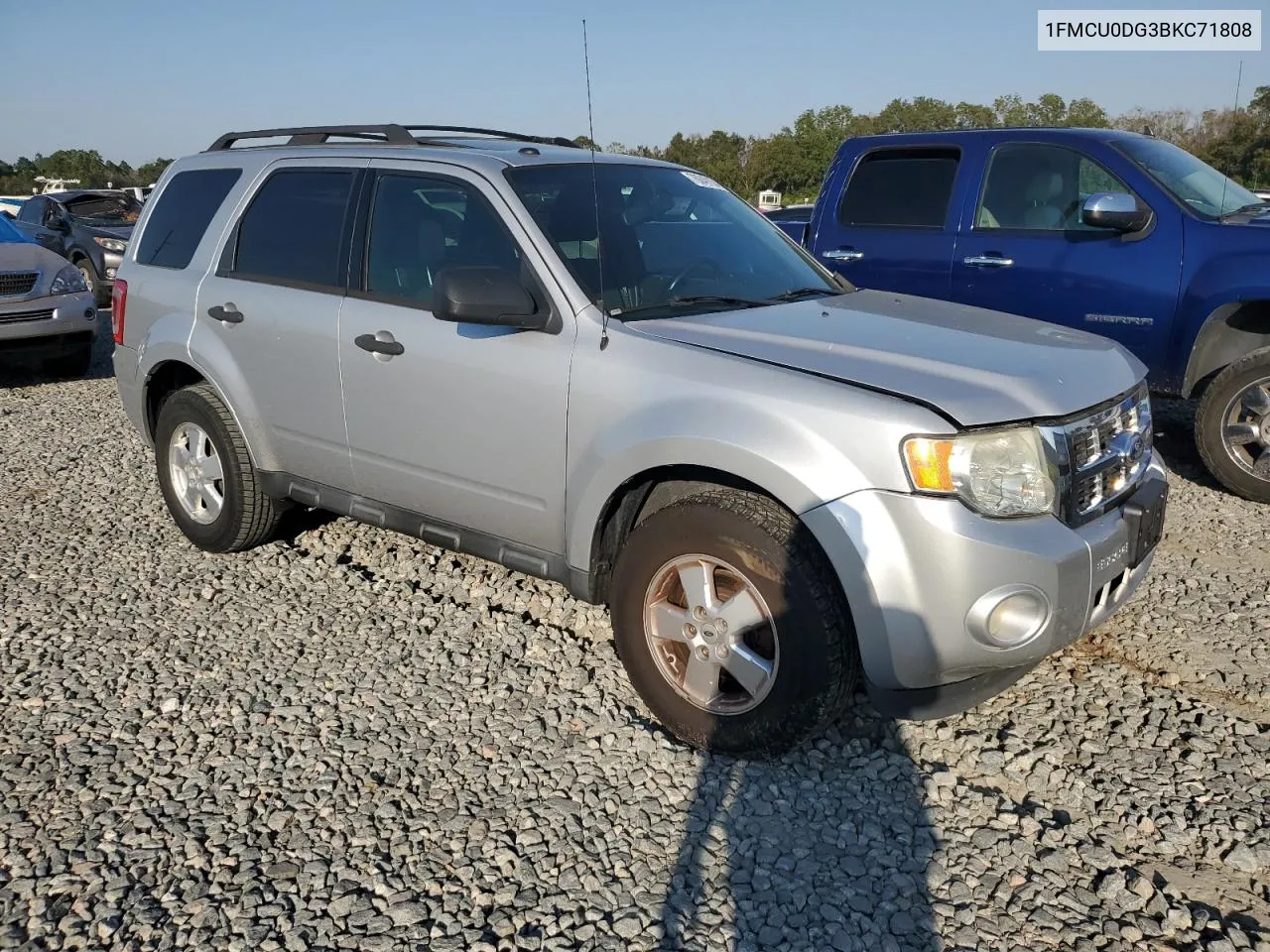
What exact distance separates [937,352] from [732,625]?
105cm

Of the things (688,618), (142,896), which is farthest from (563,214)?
(142,896)

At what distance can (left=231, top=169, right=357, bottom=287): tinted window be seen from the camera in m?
4.29

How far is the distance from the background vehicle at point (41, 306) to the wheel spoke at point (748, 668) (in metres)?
8.52

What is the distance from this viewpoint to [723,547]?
3.04 metres

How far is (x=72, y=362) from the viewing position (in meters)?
10.1

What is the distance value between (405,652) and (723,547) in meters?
1.62

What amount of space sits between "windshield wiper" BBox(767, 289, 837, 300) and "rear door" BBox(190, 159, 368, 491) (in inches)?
68.5

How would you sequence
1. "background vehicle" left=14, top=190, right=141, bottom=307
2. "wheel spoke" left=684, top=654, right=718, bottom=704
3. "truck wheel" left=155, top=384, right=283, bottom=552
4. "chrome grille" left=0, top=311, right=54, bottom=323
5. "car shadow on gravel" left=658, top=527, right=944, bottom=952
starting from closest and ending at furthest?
"car shadow on gravel" left=658, top=527, right=944, bottom=952 < "wheel spoke" left=684, top=654, right=718, bottom=704 < "truck wheel" left=155, top=384, right=283, bottom=552 < "chrome grille" left=0, top=311, right=54, bottom=323 < "background vehicle" left=14, top=190, right=141, bottom=307

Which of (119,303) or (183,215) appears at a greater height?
(183,215)

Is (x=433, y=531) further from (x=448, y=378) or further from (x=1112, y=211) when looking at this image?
(x=1112, y=211)

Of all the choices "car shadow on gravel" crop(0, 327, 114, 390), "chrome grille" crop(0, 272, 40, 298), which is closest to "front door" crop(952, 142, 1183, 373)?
"chrome grille" crop(0, 272, 40, 298)

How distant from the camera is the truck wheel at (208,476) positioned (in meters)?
4.72

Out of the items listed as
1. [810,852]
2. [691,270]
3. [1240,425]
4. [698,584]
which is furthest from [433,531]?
[1240,425]

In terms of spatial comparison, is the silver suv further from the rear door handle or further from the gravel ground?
the rear door handle
